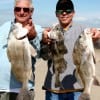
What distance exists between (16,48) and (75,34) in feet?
3.14

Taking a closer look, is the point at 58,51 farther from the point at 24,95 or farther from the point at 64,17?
the point at 24,95

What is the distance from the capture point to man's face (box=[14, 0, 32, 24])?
7.98 m

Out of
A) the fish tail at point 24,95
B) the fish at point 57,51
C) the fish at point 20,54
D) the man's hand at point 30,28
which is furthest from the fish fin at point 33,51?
the fish tail at point 24,95

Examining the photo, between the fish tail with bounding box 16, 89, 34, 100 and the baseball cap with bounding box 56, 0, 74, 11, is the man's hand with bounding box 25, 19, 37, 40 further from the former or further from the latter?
the fish tail with bounding box 16, 89, 34, 100

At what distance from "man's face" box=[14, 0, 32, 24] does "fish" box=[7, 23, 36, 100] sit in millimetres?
96

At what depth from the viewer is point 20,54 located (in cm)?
799

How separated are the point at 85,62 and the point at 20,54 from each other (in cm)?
98

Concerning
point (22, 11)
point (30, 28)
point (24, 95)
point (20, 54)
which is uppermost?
point (22, 11)

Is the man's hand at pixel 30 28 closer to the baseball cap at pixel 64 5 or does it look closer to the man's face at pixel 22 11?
the man's face at pixel 22 11

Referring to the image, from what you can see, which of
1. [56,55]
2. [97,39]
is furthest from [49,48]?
[97,39]

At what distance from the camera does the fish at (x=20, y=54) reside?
7.91 metres

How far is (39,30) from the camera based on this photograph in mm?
8328

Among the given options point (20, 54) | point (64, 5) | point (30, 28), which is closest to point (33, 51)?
point (20, 54)

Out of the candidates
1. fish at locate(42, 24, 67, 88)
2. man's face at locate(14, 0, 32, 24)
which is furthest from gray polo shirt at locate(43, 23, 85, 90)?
man's face at locate(14, 0, 32, 24)
